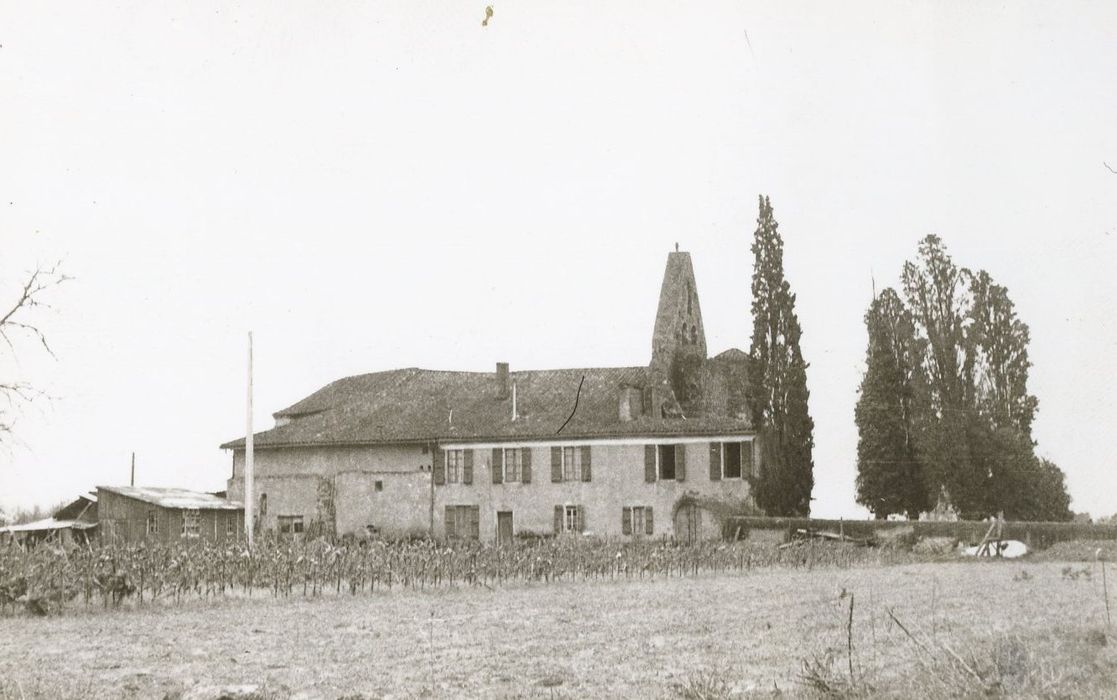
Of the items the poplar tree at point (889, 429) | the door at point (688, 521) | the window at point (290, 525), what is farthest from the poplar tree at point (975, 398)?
the window at point (290, 525)

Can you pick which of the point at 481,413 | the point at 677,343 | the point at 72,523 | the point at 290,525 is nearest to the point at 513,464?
the point at 481,413

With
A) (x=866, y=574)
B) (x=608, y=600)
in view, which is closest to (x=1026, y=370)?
(x=866, y=574)

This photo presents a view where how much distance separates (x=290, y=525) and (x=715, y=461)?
17.2m

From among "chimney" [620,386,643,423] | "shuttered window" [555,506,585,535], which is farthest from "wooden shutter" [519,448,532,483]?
"chimney" [620,386,643,423]

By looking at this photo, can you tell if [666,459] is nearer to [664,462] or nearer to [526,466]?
[664,462]

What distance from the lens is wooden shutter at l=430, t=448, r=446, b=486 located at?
145 feet

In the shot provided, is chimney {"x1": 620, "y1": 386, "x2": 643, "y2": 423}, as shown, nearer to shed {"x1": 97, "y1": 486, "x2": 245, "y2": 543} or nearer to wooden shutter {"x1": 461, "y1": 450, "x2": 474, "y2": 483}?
wooden shutter {"x1": 461, "y1": 450, "x2": 474, "y2": 483}

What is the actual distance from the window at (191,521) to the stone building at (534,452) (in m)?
4.93

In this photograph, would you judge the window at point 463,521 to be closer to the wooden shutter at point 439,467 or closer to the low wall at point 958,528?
the wooden shutter at point 439,467

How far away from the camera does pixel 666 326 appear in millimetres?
46500

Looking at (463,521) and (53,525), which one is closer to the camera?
(53,525)

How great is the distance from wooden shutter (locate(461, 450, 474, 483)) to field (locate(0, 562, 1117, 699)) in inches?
853

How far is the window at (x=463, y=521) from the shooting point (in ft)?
142

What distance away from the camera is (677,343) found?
47.0m
